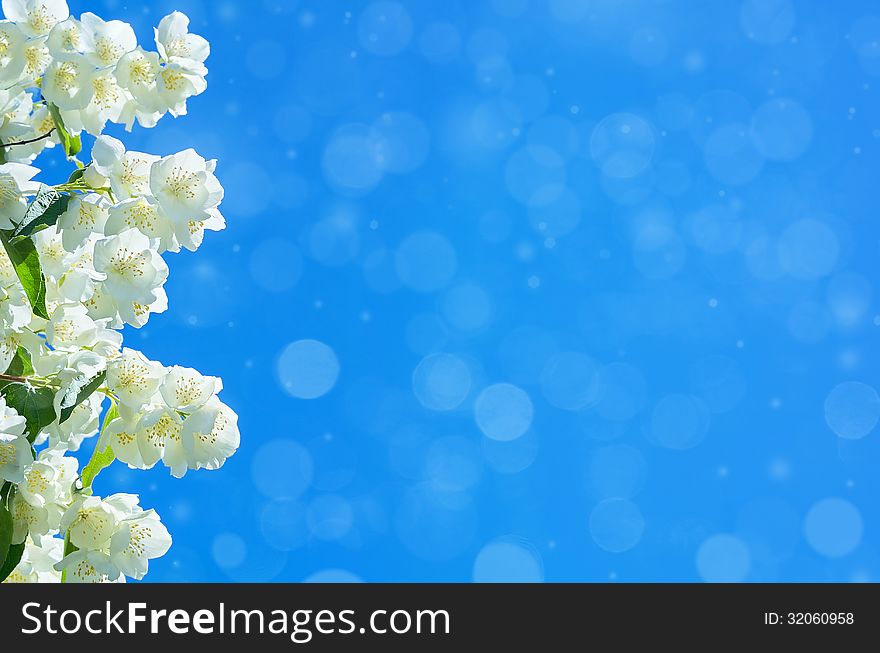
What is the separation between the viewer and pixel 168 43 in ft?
3.59

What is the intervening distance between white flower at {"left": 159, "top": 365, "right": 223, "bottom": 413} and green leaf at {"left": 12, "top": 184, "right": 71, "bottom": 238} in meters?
0.24

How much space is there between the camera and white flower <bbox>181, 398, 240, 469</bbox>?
100cm

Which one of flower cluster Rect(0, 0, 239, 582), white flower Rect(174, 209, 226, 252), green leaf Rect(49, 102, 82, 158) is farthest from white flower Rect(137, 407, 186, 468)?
green leaf Rect(49, 102, 82, 158)

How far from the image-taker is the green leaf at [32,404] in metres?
0.97

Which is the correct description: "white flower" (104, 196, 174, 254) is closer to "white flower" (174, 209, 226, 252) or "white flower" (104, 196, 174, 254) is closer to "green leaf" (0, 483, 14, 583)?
"white flower" (174, 209, 226, 252)

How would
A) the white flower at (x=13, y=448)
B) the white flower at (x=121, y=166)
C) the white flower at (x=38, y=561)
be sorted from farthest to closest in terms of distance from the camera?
the white flower at (x=38, y=561) → the white flower at (x=121, y=166) → the white flower at (x=13, y=448)

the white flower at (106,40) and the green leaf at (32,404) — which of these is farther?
the white flower at (106,40)

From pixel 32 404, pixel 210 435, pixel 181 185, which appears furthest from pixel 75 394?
pixel 181 185

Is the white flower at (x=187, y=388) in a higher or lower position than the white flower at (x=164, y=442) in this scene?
higher

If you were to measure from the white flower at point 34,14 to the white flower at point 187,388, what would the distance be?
0.52 meters

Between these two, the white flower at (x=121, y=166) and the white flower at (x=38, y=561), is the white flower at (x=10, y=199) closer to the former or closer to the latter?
the white flower at (x=121, y=166)

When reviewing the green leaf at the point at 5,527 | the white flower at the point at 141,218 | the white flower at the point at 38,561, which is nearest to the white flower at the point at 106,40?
the white flower at the point at 141,218
